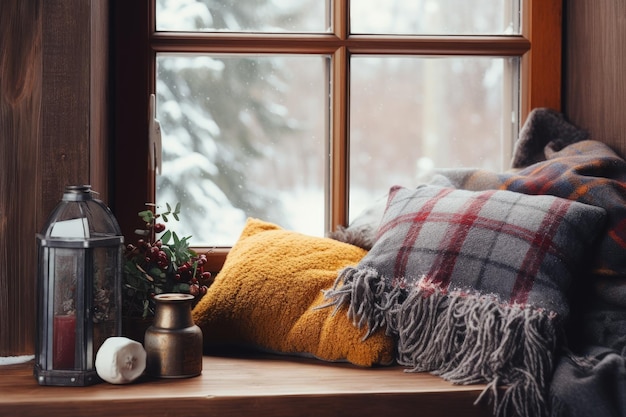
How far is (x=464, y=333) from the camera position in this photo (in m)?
1.26

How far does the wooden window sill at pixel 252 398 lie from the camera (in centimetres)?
115

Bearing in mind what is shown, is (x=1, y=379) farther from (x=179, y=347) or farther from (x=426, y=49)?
(x=426, y=49)

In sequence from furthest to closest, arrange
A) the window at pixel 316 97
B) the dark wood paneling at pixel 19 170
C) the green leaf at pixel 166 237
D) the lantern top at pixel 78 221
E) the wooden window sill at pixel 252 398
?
the window at pixel 316 97
the green leaf at pixel 166 237
the dark wood paneling at pixel 19 170
the lantern top at pixel 78 221
the wooden window sill at pixel 252 398

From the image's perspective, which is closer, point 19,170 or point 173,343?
point 173,343

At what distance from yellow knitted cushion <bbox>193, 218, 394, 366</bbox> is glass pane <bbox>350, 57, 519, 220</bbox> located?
37cm

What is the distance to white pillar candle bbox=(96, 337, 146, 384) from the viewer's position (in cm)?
122

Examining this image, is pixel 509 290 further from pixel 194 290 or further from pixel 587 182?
pixel 194 290

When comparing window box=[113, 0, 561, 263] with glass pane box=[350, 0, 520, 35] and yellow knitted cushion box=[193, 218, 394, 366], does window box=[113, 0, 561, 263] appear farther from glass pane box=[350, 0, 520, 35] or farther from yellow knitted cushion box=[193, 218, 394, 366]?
yellow knitted cushion box=[193, 218, 394, 366]

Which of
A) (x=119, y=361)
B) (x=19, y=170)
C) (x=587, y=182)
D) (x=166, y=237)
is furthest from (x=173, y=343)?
(x=587, y=182)

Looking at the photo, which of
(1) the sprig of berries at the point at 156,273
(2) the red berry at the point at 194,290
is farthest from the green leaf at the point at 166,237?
(2) the red berry at the point at 194,290

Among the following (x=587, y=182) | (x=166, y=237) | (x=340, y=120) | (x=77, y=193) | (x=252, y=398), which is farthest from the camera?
(x=340, y=120)

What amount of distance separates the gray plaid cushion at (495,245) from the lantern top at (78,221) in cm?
48

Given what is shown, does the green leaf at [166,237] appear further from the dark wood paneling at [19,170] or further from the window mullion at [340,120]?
the window mullion at [340,120]

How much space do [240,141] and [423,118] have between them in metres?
0.45
